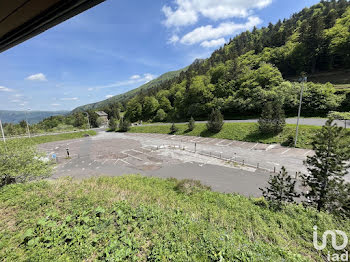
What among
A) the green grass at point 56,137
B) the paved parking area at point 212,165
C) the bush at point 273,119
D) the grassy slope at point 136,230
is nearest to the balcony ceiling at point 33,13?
the grassy slope at point 136,230

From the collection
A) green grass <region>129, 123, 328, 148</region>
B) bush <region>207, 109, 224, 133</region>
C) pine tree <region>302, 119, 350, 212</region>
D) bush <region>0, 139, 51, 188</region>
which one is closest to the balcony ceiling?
pine tree <region>302, 119, 350, 212</region>

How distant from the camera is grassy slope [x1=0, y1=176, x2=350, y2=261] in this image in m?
3.25

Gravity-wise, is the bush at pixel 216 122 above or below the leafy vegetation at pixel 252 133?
above

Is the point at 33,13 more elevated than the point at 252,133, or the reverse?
the point at 33,13

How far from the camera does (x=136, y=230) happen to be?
157 inches

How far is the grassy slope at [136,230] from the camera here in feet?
10.6

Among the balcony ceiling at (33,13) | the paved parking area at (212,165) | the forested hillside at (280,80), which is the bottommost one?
the paved parking area at (212,165)

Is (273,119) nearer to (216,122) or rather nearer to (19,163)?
(216,122)

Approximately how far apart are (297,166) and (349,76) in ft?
158

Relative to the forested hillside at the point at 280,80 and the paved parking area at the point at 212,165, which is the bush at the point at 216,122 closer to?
the paved parking area at the point at 212,165

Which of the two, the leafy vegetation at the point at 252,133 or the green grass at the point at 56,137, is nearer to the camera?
the leafy vegetation at the point at 252,133

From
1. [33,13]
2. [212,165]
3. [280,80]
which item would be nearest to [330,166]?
[212,165]

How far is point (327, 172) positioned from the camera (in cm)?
660

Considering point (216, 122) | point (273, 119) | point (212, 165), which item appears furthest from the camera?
point (216, 122)
